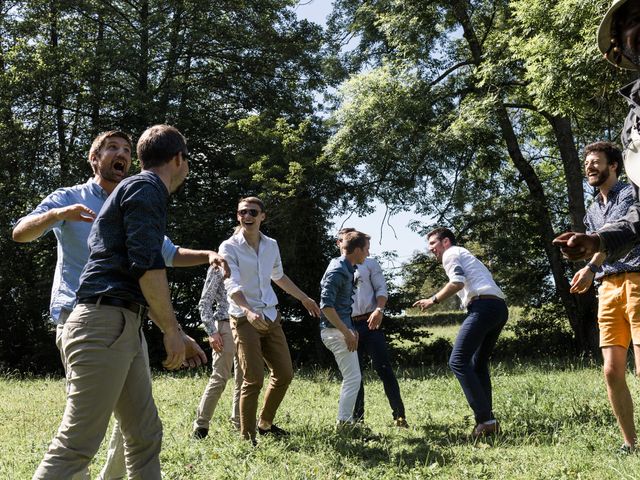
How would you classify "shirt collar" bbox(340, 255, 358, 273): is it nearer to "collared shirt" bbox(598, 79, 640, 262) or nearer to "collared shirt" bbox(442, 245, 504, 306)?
"collared shirt" bbox(442, 245, 504, 306)

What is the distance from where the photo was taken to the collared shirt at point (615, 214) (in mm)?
4660

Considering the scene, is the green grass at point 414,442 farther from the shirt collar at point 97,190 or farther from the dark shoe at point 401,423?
the shirt collar at point 97,190

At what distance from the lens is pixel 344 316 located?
6516 mm

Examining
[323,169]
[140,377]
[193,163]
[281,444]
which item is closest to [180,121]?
[193,163]

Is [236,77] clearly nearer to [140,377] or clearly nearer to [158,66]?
[158,66]

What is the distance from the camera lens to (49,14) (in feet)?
65.7

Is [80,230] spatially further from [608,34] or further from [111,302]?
[608,34]

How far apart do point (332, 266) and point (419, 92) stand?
9.75m

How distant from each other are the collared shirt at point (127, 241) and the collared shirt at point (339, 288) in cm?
328

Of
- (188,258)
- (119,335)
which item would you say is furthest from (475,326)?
(119,335)

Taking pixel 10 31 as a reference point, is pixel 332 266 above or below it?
below

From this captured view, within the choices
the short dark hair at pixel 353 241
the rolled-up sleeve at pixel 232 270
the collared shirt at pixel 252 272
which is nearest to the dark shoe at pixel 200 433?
the collared shirt at pixel 252 272

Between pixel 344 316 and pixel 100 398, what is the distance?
3739 mm

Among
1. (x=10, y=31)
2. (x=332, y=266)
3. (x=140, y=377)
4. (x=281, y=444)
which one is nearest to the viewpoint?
(x=140, y=377)
